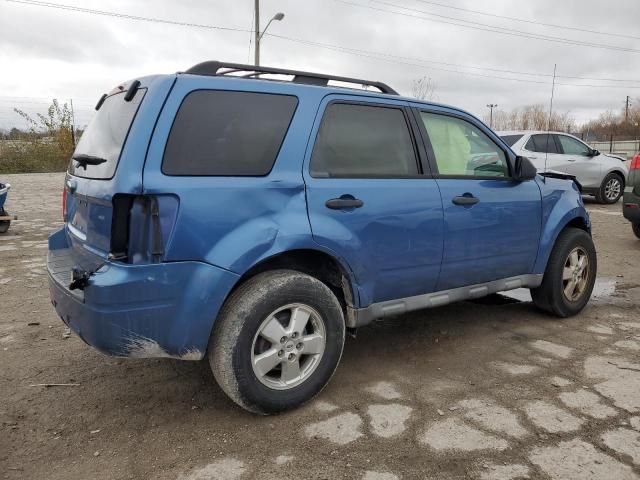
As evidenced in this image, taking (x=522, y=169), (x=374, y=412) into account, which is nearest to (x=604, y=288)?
(x=522, y=169)

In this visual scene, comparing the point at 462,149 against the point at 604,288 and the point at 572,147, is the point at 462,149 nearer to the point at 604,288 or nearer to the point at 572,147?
the point at 604,288

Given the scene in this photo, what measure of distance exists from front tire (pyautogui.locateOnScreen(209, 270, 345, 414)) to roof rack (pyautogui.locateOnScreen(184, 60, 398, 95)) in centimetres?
115

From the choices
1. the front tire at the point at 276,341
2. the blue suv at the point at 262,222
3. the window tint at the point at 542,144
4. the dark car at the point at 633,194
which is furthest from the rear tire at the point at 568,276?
the window tint at the point at 542,144

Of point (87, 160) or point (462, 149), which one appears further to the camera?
point (462, 149)

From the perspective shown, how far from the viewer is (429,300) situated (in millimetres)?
3553

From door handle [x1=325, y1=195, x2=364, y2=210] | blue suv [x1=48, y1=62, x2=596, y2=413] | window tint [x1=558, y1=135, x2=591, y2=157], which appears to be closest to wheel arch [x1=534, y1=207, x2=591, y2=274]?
blue suv [x1=48, y1=62, x2=596, y2=413]

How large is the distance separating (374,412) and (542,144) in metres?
10.3

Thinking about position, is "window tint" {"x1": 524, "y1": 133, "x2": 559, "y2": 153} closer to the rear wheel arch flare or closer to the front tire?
the rear wheel arch flare

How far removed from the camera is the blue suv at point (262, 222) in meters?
2.51

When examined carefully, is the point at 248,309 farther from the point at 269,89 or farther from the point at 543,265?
the point at 543,265

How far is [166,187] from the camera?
8.13 feet

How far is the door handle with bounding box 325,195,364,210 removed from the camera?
2972 mm

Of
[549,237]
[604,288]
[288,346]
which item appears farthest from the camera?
[604,288]

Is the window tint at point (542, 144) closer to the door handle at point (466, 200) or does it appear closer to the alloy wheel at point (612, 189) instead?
the alloy wheel at point (612, 189)
